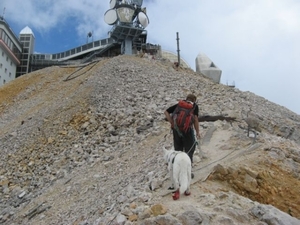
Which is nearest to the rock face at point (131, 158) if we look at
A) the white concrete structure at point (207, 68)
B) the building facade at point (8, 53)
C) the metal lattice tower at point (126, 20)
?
the white concrete structure at point (207, 68)

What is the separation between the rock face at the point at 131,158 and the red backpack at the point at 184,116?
1.12 meters

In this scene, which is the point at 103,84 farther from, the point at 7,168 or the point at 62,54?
the point at 62,54

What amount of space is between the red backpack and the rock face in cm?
112

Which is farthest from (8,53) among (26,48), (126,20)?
(126,20)

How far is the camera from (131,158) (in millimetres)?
10914

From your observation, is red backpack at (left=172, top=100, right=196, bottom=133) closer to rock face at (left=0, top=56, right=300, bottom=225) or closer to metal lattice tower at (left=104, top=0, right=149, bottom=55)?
rock face at (left=0, top=56, right=300, bottom=225)

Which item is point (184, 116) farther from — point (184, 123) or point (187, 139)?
point (187, 139)

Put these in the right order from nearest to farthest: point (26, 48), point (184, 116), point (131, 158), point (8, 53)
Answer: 1. point (184, 116)
2. point (131, 158)
3. point (8, 53)
4. point (26, 48)

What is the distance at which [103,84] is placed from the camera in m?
19.6

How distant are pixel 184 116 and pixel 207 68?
24.5 metres

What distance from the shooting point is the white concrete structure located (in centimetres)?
3041

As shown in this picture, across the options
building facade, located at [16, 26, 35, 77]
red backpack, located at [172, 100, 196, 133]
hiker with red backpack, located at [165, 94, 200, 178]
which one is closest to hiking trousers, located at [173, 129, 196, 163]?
hiker with red backpack, located at [165, 94, 200, 178]

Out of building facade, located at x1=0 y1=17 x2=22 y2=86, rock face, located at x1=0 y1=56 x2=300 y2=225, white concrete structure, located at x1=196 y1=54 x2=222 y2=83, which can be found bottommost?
rock face, located at x1=0 y1=56 x2=300 y2=225

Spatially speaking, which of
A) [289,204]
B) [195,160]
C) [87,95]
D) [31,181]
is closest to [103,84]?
[87,95]
